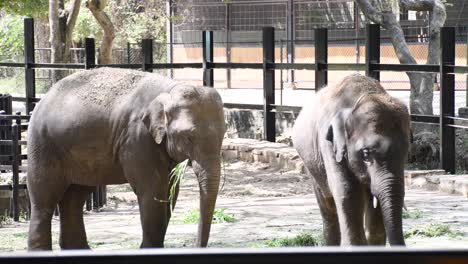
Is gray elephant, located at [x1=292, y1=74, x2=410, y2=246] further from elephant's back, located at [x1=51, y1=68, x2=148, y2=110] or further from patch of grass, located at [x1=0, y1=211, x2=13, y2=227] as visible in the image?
patch of grass, located at [x1=0, y1=211, x2=13, y2=227]

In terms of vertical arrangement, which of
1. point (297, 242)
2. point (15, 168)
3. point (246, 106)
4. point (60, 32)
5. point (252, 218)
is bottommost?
point (252, 218)

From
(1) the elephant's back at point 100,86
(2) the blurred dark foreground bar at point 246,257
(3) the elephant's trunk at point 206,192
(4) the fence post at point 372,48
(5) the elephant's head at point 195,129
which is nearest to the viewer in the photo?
(2) the blurred dark foreground bar at point 246,257

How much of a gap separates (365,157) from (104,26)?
700 inches

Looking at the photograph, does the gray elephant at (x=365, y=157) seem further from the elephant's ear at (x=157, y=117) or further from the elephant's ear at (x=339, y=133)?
the elephant's ear at (x=157, y=117)

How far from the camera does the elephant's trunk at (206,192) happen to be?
739 cm

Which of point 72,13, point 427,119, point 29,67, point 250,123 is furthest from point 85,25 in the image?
point 427,119

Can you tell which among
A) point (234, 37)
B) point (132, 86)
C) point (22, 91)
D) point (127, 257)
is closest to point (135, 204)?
point (132, 86)

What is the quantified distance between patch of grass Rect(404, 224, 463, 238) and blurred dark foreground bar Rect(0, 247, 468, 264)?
7.56 m

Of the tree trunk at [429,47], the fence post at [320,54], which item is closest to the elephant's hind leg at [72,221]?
the fence post at [320,54]

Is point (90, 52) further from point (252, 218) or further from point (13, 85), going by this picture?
point (13, 85)

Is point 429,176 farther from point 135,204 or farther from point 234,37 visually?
point 234,37

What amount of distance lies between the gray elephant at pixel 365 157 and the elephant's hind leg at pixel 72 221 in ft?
8.80

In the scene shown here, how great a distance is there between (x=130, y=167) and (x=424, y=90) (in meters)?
9.34

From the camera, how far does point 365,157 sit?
6.10 meters
